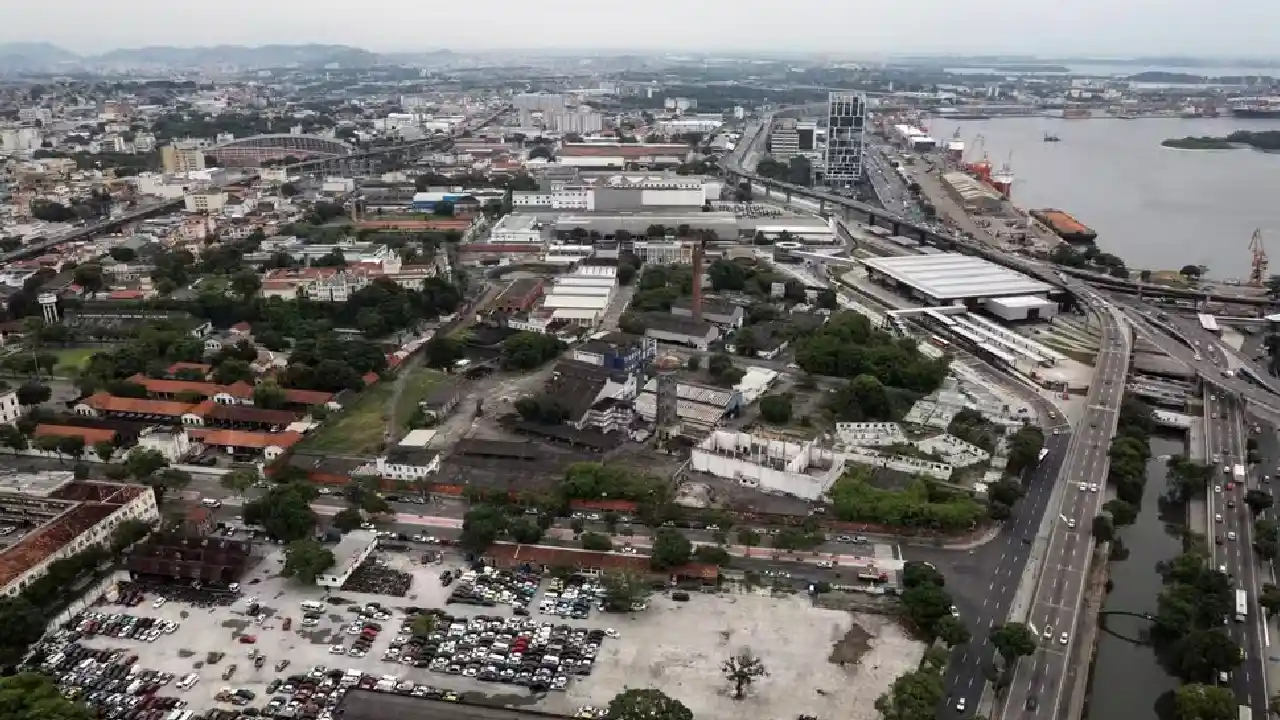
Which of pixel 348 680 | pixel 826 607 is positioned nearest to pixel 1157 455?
pixel 826 607

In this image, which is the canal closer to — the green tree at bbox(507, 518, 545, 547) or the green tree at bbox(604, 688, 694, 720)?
the green tree at bbox(604, 688, 694, 720)

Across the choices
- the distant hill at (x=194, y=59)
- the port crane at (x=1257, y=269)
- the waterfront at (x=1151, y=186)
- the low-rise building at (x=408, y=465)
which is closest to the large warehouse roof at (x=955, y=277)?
the port crane at (x=1257, y=269)

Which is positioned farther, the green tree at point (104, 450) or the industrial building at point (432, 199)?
the industrial building at point (432, 199)

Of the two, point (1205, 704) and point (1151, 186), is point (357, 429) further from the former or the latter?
point (1151, 186)

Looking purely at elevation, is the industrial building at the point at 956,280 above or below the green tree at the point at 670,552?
above

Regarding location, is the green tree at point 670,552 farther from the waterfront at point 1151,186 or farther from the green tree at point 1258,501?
the waterfront at point 1151,186

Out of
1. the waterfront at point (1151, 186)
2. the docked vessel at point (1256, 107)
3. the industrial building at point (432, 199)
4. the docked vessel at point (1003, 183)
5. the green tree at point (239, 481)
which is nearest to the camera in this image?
the green tree at point (239, 481)

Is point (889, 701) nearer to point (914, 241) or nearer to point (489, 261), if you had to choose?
point (489, 261)
